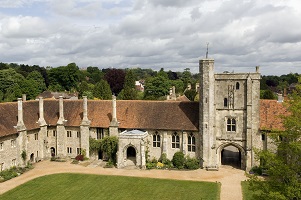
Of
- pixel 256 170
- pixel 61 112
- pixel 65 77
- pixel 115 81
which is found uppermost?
pixel 65 77

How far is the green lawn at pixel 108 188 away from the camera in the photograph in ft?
112

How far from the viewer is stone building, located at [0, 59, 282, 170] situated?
4278 centimetres

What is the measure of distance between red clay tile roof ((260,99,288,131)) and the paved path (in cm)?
707

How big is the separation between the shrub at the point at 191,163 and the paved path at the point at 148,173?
771mm

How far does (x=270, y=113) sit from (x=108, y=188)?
2301 cm

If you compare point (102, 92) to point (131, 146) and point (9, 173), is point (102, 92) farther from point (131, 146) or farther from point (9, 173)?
point (9, 173)

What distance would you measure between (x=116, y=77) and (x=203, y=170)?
78304 millimetres

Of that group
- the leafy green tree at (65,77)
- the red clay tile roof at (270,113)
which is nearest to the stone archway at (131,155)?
the red clay tile roof at (270,113)

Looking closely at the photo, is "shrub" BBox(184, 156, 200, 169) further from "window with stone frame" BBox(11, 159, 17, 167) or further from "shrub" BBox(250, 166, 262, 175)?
"window with stone frame" BBox(11, 159, 17, 167)

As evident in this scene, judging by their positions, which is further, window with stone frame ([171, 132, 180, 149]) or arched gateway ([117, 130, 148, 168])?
window with stone frame ([171, 132, 180, 149])

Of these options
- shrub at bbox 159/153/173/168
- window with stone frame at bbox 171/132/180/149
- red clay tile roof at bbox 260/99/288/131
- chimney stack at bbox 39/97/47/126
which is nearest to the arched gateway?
shrub at bbox 159/153/173/168

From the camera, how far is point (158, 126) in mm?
45781

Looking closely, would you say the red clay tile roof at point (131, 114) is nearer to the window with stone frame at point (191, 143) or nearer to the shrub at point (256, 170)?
the window with stone frame at point (191, 143)

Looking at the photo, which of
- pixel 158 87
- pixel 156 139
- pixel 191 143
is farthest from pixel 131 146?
pixel 158 87
